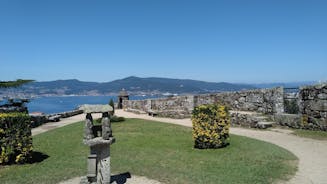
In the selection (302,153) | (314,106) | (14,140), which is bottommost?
(302,153)

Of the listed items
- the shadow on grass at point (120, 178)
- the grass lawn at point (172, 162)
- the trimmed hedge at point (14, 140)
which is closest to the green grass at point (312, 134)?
the grass lawn at point (172, 162)

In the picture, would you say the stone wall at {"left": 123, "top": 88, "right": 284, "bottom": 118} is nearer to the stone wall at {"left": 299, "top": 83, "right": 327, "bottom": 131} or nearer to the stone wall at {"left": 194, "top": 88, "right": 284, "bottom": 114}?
the stone wall at {"left": 194, "top": 88, "right": 284, "bottom": 114}

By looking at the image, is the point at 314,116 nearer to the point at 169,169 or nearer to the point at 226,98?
the point at 226,98

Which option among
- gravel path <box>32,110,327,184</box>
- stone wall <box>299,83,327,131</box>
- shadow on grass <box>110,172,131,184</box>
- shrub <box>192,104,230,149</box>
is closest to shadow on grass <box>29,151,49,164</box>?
gravel path <box>32,110,327,184</box>

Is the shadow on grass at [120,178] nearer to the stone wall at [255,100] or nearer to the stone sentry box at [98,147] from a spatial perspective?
the stone sentry box at [98,147]

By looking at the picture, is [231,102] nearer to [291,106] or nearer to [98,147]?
[291,106]

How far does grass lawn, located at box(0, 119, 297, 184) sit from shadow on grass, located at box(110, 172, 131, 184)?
10.4 inches

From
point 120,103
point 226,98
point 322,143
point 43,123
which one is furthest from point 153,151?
point 120,103

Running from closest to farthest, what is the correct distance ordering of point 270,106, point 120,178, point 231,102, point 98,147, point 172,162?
point 98,147 < point 120,178 < point 172,162 < point 270,106 < point 231,102

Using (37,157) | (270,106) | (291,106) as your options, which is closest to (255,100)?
(270,106)

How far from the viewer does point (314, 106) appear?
12406mm

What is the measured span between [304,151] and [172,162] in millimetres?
4249

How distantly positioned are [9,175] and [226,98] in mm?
13556

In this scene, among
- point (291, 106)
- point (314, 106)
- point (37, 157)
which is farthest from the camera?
point (291, 106)
